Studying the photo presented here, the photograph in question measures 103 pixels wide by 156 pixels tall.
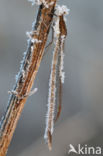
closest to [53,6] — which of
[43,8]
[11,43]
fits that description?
[43,8]

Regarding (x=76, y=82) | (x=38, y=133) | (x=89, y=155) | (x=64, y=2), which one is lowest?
(x=89, y=155)

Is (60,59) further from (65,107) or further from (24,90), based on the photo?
(65,107)

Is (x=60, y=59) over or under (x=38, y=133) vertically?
under

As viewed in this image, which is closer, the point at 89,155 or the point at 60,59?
the point at 60,59

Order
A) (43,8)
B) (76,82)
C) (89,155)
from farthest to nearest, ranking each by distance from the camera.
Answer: (76,82), (89,155), (43,8)

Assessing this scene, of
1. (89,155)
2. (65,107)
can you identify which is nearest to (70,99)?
(65,107)

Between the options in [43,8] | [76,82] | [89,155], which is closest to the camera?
[43,8]

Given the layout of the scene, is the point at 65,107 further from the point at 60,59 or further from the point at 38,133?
the point at 60,59
